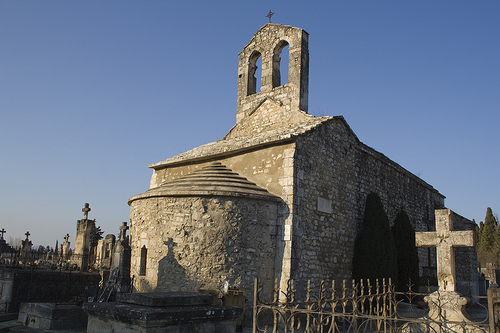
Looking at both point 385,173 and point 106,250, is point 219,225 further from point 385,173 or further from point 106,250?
point 106,250

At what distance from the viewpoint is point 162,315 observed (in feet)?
14.3

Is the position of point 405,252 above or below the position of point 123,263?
above

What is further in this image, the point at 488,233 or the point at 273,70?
the point at 488,233

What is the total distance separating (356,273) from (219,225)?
16.5ft

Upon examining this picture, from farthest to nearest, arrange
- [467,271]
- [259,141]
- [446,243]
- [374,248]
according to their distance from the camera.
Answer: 1. [467,271]
2. [374,248]
3. [259,141]
4. [446,243]

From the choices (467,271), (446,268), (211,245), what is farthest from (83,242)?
(467,271)

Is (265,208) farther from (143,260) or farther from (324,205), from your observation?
(143,260)

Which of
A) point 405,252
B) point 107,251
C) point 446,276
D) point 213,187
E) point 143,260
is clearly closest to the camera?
point 446,276

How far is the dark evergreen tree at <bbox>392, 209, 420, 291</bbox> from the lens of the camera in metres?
14.8

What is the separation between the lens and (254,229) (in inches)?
429

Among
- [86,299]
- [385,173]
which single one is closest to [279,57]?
[385,173]

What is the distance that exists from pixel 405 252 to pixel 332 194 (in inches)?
183

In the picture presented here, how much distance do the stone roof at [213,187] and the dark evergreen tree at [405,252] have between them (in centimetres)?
656

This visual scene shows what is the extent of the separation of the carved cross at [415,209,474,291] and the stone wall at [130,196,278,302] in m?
3.92
